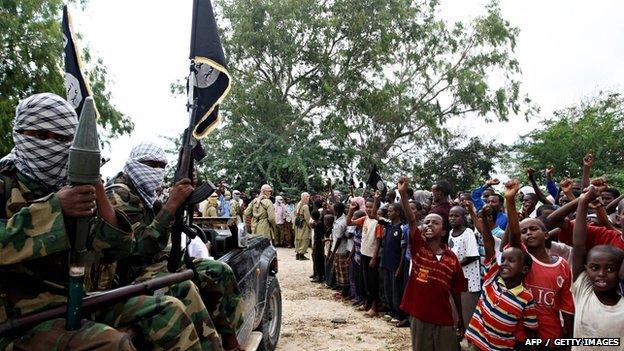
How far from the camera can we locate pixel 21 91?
12516 mm

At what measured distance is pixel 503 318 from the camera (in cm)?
341

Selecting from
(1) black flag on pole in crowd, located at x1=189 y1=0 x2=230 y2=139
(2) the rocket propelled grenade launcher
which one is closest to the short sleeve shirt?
(1) black flag on pole in crowd, located at x1=189 y1=0 x2=230 y2=139

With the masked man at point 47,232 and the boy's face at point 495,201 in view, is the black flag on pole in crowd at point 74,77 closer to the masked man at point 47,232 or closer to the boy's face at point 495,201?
the masked man at point 47,232

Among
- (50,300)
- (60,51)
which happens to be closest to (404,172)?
(60,51)

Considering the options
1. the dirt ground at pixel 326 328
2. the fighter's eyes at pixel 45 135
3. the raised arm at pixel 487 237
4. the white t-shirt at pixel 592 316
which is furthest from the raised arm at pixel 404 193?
the fighter's eyes at pixel 45 135

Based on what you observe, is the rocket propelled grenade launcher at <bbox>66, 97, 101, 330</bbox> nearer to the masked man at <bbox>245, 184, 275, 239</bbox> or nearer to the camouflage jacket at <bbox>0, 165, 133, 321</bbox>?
the camouflage jacket at <bbox>0, 165, 133, 321</bbox>

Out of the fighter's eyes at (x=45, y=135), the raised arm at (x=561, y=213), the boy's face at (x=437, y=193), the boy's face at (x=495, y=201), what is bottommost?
the raised arm at (x=561, y=213)

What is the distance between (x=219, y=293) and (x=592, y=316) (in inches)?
91.1

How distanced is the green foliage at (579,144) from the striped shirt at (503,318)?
Result: 12.4 metres

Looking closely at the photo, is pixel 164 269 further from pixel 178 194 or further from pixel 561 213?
pixel 561 213

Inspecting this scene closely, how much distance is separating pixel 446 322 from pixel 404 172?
24.4 m

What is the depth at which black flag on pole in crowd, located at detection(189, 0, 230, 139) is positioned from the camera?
10.6 feet

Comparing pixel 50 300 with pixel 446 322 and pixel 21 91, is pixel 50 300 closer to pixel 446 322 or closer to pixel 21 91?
pixel 446 322

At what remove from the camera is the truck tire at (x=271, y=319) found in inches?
213
